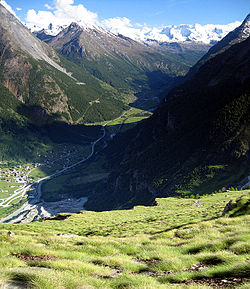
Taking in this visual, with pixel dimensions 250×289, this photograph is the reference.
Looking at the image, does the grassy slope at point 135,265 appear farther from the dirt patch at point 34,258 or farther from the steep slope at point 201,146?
the steep slope at point 201,146

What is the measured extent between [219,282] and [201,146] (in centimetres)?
13792

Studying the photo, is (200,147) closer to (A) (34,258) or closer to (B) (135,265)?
(B) (135,265)

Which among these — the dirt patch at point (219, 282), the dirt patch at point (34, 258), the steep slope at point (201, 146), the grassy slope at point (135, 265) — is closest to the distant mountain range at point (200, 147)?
the steep slope at point (201, 146)

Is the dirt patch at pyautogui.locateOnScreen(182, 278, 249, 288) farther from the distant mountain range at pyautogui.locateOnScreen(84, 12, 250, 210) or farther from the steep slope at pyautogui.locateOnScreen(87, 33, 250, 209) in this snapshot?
the steep slope at pyautogui.locateOnScreen(87, 33, 250, 209)

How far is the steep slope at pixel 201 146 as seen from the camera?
4717 inches

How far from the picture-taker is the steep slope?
4717 inches

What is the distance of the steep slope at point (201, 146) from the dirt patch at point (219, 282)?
103777 millimetres

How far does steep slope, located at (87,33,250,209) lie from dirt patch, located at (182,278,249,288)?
104 m

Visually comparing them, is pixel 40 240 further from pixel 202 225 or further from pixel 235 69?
pixel 235 69

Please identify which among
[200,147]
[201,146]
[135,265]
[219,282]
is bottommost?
[135,265]

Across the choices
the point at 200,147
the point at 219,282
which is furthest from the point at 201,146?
the point at 219,282

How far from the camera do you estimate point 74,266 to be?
12891 mm

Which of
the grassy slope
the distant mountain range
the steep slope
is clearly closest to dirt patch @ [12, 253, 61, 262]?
the grassy slope

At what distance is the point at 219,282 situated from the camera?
438 inches
